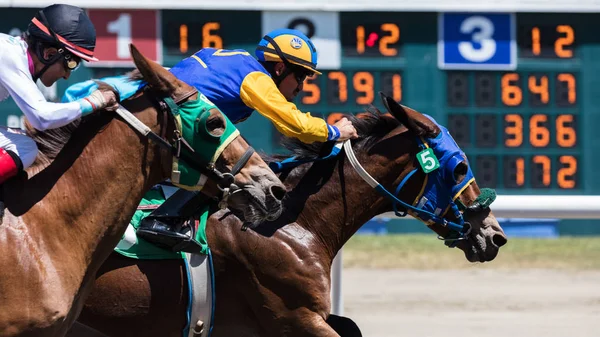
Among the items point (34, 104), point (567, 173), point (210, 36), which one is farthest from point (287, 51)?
point (567, 173)

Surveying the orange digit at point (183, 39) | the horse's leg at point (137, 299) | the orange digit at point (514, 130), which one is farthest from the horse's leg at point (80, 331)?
the orange digit at point (514, 130)

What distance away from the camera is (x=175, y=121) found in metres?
3.28

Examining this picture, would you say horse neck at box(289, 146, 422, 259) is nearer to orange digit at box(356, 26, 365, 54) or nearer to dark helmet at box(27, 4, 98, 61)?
dark helmet at box(27, 4, 98, 61)

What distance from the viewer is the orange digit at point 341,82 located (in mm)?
10180

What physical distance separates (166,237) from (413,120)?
109 cm

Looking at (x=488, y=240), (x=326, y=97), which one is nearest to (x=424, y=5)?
(x=326, y=97)

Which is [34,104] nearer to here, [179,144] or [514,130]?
[179,144]

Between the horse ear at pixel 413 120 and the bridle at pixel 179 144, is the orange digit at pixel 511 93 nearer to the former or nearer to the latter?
the horse ear at pixel 413 120

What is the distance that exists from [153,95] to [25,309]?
0.77 m

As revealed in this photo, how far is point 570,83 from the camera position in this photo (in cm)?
1034

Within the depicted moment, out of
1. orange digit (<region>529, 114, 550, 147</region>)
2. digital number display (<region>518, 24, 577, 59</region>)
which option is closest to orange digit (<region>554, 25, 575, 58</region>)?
digital number display (<region>518, 24, 577, 59</region>)

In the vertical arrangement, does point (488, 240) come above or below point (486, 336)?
above

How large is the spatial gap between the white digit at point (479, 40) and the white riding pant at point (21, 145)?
306 inches

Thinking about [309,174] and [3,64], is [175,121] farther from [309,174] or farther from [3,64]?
[309,174]
